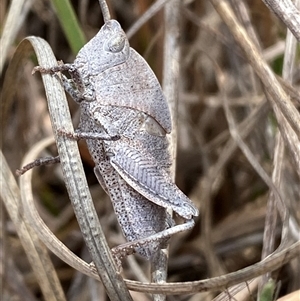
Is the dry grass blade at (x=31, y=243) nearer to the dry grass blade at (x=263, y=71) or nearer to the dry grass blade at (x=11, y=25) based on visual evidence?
the dry grass blade at (x=11, y=25)

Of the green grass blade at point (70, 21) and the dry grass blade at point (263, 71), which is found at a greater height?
the green grass blade at point (70, 21)

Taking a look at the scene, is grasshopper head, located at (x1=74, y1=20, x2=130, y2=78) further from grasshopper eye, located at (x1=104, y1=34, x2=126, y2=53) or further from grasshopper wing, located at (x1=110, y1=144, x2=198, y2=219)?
grasshopper wing, located at (x1=110, y1=144, x2=198, y2=219)

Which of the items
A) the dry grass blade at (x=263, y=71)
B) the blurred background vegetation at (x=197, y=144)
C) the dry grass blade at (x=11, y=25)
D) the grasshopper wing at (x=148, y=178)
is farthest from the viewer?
the blurred background vegetation at (x=197, y=144)

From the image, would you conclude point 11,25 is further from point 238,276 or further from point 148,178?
point 238,276

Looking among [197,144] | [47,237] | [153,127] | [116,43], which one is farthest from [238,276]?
[197,144]

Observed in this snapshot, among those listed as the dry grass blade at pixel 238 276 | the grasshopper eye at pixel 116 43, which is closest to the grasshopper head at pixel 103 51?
the grasshopper eye at pixel 116 43
